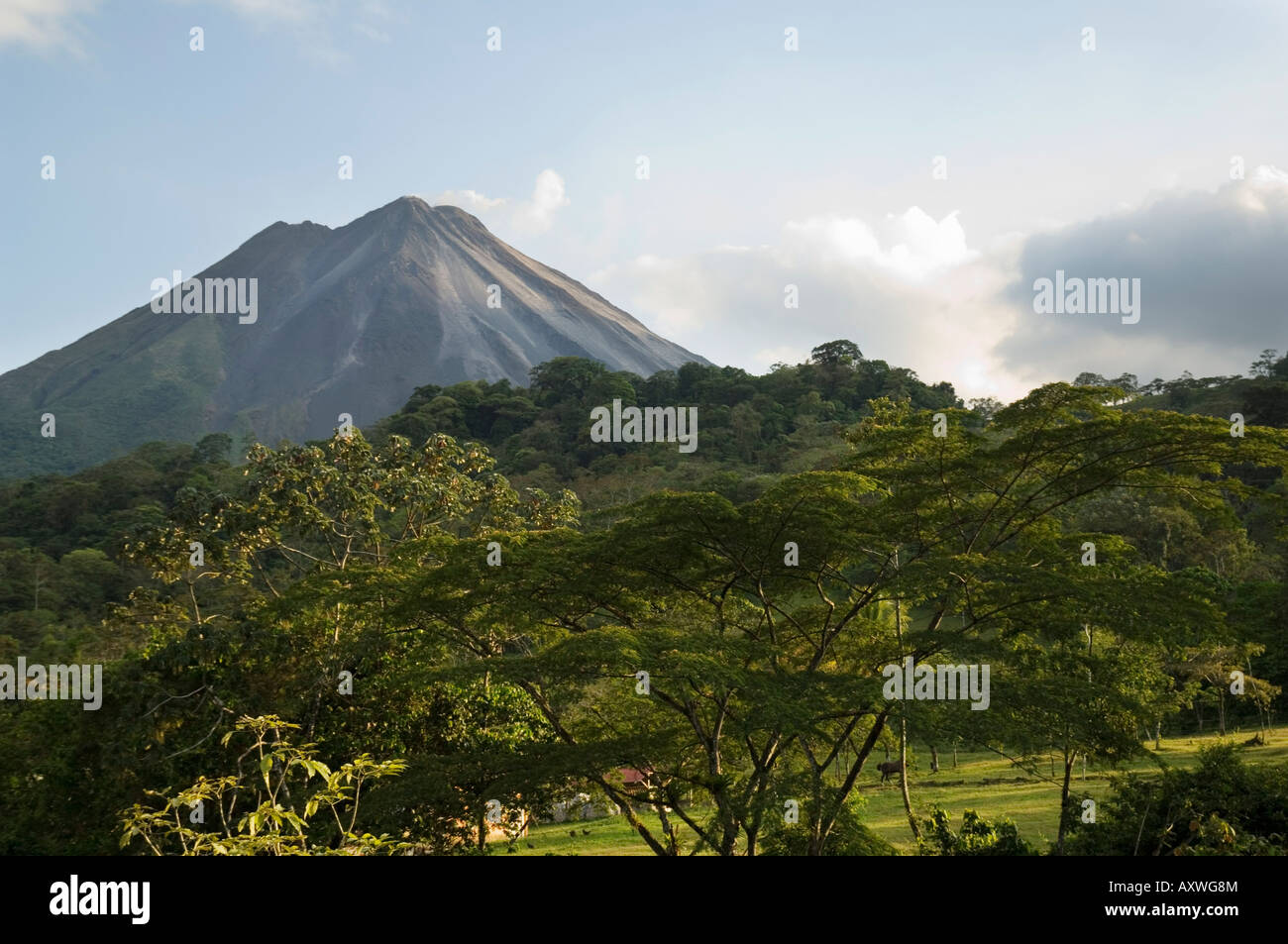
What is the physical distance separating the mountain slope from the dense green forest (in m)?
87.8

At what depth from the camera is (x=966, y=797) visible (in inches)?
664

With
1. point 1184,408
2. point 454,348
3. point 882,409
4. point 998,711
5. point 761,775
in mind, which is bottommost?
point 761,775

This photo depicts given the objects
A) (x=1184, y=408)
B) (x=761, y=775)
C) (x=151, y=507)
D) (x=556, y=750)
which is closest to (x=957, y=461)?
(x=761, y=775)

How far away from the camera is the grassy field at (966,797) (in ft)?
44.7

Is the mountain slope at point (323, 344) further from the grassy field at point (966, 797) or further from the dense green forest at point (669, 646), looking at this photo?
the grassy field at point (966, 797)

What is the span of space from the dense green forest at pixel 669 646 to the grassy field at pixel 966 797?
1486 millimetres

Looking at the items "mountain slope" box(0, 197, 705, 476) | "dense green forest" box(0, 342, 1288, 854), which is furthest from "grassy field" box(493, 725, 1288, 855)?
"mountain slope" box(0, 197, 705, 476)

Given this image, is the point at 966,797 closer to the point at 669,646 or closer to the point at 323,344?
the point at 669,646

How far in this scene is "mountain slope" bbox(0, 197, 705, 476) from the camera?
353 feet

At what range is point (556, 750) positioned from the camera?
367 inches

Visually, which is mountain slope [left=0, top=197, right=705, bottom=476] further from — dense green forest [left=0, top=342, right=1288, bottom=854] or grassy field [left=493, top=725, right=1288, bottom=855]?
grassy field [left=493, top=725, right=1288, bottom=855]

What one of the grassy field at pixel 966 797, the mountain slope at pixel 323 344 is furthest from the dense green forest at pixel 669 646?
the mountain slope at pixel 323 344
